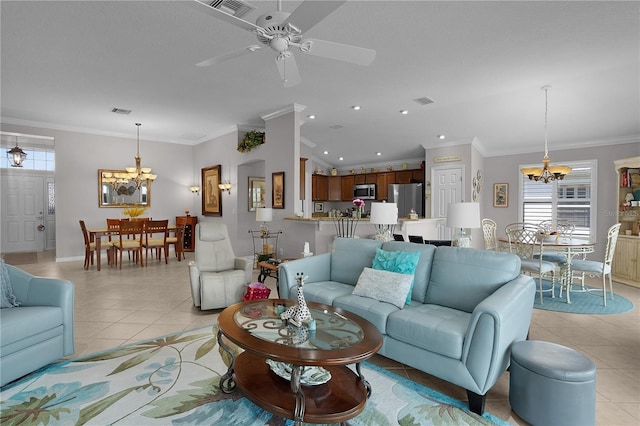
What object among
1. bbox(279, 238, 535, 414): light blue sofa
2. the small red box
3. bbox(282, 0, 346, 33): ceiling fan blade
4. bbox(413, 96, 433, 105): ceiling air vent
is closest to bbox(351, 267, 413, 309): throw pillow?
bbox(279, 238, 535, 414): light blue sofa

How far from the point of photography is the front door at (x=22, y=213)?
27.4ft

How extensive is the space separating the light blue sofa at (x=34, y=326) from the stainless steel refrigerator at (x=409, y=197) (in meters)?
7.11

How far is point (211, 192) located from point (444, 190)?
18.0ft

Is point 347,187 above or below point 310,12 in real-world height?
below

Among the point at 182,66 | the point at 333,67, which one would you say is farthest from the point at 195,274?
the point at 333,67

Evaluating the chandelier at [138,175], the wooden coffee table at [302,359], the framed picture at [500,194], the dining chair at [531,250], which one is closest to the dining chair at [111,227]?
the chandelier at [138,175]

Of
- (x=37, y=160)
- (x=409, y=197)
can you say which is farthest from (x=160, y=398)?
(x=37, y=160)

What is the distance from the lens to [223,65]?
4.11m

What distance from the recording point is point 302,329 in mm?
2064

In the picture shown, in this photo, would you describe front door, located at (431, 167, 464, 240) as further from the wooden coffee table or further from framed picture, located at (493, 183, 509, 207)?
the wooden coffee table

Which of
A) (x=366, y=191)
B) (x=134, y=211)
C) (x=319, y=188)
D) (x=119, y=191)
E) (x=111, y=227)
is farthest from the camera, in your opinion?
(x=319, y=188)

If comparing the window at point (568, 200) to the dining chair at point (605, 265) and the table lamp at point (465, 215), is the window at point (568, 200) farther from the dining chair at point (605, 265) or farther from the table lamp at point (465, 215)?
the table lamp at point (465, 215)

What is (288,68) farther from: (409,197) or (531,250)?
(409,197)

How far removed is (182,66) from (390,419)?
4258mm
